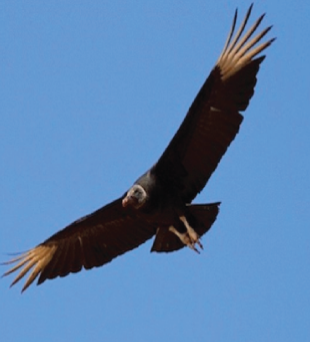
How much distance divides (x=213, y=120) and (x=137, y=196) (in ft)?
3.76

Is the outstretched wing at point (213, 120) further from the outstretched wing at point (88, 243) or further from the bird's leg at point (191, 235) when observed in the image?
the outstretched wing at point (88, 243)

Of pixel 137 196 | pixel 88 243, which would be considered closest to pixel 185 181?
pixel 137 196

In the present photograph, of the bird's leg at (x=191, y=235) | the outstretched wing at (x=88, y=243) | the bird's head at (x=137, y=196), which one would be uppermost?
the outstretched wing at (x=88, y=243)

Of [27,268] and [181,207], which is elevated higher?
[27,268]

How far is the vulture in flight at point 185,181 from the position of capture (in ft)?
45.3

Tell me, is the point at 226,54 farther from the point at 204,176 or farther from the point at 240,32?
the point at 204,176

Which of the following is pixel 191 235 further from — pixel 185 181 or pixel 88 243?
pixel 88 243

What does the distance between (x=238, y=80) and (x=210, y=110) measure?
44 cm

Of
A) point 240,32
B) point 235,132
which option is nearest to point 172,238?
point 235,132

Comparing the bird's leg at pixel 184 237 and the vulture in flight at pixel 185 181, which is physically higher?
the vulture in flight at pixel 185 181

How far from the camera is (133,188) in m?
14.2

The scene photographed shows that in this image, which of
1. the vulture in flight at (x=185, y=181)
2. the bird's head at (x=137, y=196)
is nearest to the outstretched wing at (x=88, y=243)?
the vulture in flight at (x=185, y=181)

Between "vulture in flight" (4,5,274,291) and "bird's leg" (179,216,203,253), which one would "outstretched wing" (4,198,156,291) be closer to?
"vulture in flight" (4,5,274,291)

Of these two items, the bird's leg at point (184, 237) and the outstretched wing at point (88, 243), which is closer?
the bird's leg at point (184, 237)
